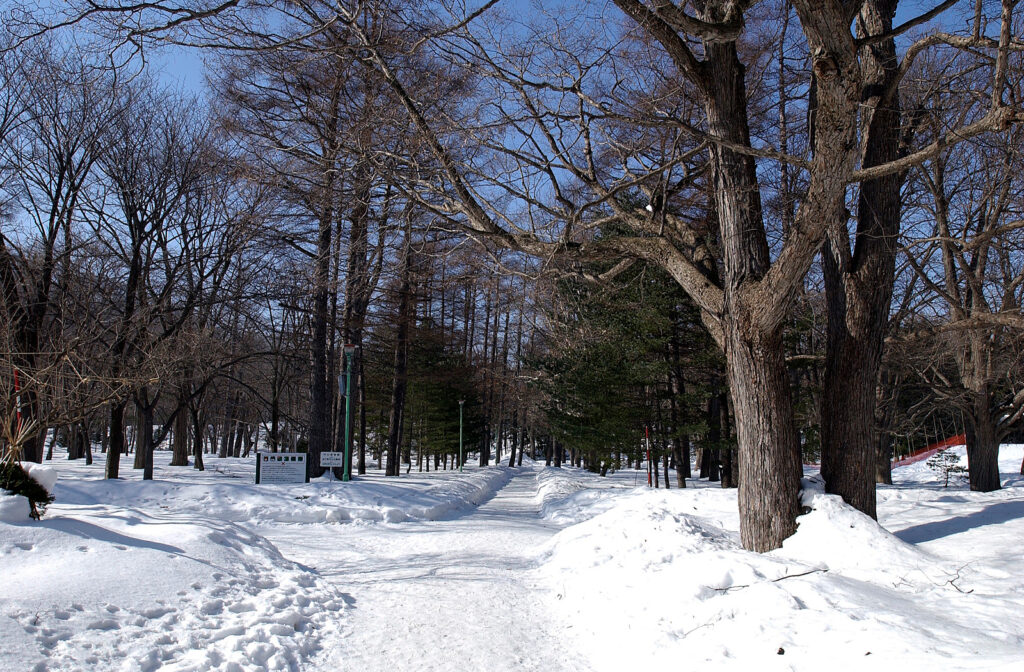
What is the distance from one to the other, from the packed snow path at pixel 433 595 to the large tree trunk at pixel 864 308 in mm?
3852

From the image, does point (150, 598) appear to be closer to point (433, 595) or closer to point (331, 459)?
point (433, 595)

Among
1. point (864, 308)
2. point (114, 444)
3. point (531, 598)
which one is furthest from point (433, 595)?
point (114, 444)

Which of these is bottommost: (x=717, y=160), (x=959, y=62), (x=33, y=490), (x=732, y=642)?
(x=732, y=642)

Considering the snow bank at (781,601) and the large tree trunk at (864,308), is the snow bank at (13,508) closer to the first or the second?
the snow bank at (781,601)

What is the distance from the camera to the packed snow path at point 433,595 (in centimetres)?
446

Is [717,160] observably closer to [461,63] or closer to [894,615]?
[461,63]

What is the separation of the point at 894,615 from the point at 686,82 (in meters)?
6.83

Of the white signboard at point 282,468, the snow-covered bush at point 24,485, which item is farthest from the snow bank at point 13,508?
the white signboard at point 282,468

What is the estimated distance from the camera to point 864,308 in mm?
7391

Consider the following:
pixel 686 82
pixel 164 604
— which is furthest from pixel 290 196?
pixel 164 604

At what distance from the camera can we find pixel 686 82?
8555 millimetres

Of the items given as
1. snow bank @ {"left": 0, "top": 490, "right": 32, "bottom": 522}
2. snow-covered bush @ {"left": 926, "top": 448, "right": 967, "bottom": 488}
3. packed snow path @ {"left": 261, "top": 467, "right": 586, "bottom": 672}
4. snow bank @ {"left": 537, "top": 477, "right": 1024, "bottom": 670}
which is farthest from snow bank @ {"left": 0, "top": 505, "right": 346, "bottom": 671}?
snow-covered bush @ {"left": 926, "top": 448, "right": 967, "bottom": 488}

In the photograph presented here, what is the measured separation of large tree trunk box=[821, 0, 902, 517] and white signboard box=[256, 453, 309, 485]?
36.8 feet

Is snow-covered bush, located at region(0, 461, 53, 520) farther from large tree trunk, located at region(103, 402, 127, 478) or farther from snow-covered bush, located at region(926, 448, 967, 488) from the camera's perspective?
snow-covered bush, located at region(926, 448, 967, 488)
